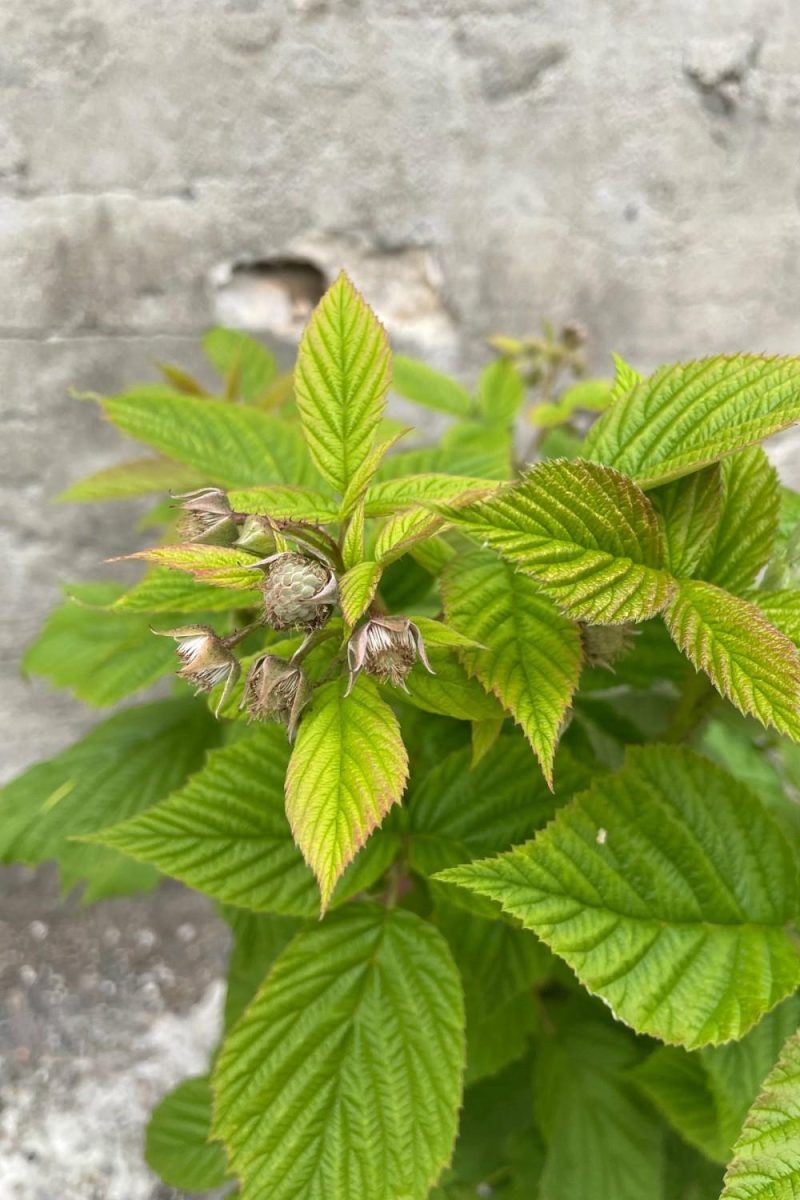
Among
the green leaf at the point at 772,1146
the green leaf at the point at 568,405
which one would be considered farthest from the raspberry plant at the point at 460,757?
the green leaf at the point at 568,405

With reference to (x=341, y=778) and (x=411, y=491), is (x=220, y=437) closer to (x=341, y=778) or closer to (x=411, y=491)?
(x=411, y=491)

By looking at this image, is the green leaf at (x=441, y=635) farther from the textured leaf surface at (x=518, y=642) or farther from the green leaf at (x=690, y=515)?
the green leaf at (x=690, y=515)

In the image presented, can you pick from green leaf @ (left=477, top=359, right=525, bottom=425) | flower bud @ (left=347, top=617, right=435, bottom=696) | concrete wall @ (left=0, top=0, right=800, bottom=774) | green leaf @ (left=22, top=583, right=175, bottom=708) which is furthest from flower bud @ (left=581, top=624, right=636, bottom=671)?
concrete wall @ (left=0, top=0, right=800, bottom=774)

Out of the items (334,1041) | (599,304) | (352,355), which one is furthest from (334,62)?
(334,1041)

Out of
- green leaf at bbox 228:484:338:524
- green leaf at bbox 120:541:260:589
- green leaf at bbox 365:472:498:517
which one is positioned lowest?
green leaf at bbox 228:484:338:524

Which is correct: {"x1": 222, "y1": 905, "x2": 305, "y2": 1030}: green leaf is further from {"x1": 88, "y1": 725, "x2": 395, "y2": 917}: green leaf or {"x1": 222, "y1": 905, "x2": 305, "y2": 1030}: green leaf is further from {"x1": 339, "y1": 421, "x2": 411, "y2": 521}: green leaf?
{"x1": 339, "y1": 421, "x2": 411, "y2": 521}: green leaf

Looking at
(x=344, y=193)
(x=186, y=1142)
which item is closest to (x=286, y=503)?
(x=186, y=1142)

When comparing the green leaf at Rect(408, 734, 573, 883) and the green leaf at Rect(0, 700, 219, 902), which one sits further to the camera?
the green leaf at Rect(0, 700, 219, 902)
